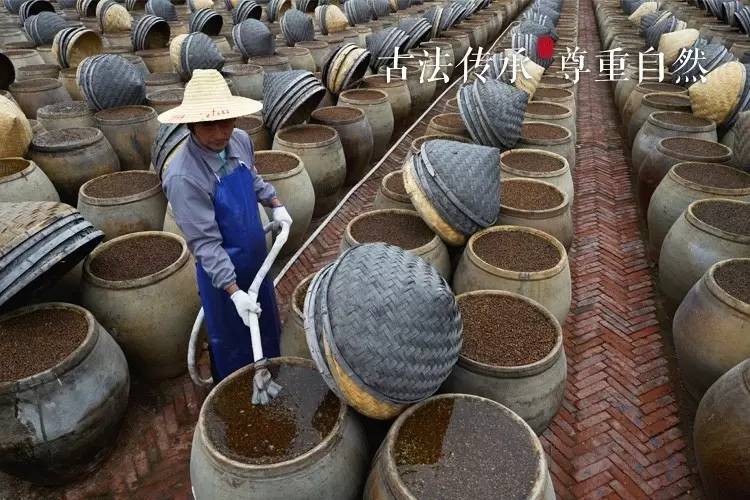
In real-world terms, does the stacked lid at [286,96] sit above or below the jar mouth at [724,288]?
above

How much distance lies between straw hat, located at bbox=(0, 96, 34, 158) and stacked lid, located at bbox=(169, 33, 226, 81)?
3499 millimetres

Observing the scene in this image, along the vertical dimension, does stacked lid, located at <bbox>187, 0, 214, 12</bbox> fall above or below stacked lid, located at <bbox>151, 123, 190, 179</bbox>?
above

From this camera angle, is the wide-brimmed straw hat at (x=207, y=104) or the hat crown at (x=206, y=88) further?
the hat crown at (x=206, y=88)

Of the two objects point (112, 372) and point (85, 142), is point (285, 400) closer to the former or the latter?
point (112, 372)

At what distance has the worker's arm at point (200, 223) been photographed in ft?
9.76

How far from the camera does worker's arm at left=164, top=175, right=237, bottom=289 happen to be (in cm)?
297

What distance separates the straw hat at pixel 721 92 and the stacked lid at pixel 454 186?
4.15 m

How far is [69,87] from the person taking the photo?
8.45 metres

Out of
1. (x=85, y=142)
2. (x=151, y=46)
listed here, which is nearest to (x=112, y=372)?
(x=85, y=142)

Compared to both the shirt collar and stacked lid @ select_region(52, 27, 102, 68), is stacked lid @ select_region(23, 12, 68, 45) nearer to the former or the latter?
stacked lid @ select_region(52, 27, 102, 68)

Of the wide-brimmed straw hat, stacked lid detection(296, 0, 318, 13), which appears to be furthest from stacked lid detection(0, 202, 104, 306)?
stacked lid detection(296, 0, 318, 13)

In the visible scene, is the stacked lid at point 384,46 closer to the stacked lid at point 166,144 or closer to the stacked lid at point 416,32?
the stacked lid at point 416,32

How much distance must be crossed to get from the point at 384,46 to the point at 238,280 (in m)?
7.46

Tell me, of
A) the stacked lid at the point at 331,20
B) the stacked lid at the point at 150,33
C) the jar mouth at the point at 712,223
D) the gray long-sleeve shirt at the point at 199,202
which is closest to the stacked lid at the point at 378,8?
the stacked lid at the point at 331,20
